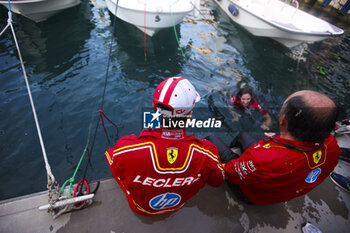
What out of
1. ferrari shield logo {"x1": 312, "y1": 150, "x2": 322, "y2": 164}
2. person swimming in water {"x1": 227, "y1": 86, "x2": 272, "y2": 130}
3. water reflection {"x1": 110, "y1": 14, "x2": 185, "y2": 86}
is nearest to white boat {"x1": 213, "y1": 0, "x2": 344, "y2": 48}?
water reflection {"x1": 110, "y1": 14, "x2": 185, "y2": 86}

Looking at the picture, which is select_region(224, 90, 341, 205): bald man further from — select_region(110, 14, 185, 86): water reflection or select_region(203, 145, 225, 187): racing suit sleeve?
select_region(110, 14, 185, 86): water reflection

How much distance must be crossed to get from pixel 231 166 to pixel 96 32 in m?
7.79

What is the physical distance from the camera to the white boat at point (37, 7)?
266 inches

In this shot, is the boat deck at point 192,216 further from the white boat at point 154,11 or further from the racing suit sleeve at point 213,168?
the white boat at point 154,11

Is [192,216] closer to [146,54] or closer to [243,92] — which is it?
[243,92]

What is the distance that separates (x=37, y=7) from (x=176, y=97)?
30.0 feet

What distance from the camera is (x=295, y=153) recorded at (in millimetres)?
1346

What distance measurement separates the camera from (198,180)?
1396mm

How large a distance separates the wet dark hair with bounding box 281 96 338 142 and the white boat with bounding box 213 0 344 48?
23.0ft

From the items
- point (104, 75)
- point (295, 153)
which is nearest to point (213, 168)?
point (295, 153)

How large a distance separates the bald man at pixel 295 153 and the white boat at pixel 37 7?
9399 mm

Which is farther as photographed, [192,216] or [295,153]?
[192,216]

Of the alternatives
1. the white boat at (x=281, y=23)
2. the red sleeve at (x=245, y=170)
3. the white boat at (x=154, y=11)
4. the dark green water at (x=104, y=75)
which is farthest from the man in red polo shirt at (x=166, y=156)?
the white boat at (x=281, y=23)

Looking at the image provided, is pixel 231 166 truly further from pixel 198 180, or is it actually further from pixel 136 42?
pixel 136 42
